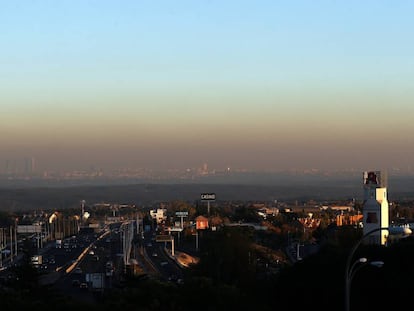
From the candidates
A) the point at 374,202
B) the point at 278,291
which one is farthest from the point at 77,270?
the point at 278,291

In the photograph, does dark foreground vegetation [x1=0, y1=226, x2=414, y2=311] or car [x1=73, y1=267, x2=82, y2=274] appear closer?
dark foreground vegetation [x1=0, y1=226, x2=414, y2=311]

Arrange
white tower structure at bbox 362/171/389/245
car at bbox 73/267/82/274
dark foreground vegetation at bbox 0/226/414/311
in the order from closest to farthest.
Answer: dark foreground vegetation at bbox 0/226/414/311
white tower structure at bbox 362/171/389/245
car at bbox 73/267/82/274

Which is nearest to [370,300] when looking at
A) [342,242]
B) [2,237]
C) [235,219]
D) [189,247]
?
[342,242]

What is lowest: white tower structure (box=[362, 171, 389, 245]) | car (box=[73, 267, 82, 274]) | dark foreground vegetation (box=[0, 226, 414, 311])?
car (box=[73, 267, 82, 274])

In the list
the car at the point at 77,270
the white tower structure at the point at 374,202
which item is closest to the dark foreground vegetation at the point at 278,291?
the white tower structure at the point at 374,202

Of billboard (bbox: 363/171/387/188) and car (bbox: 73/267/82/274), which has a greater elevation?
billboard (bbox: 363/171/387/188)

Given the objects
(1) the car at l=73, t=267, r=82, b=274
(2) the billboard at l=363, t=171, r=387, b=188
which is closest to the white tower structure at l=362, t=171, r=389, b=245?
(2) the billboard at l=363, t=171, r=387, b=188

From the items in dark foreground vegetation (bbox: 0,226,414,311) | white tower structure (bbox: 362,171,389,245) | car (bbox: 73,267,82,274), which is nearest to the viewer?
dark foreground vegetation (bbox: 0,226,414,311)

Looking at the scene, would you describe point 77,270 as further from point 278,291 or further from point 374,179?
point 278,291

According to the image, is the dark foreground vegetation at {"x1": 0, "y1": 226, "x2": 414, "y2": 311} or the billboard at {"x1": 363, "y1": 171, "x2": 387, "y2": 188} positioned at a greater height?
the billboard at {"x1": 363, "y1": 171, "x2": 387, "y2": 188}

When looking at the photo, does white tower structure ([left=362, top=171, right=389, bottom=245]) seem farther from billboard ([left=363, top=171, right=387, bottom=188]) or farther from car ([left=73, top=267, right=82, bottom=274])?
car ([left=73, top=267, right=82, bottom=274])
